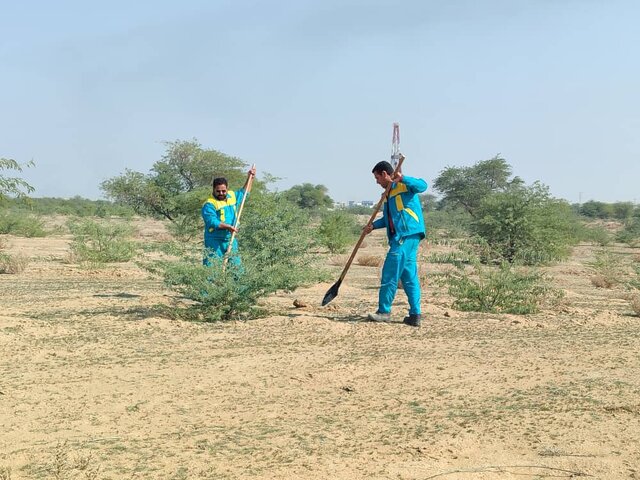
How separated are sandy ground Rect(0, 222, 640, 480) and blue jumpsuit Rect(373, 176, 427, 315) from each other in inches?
14.8

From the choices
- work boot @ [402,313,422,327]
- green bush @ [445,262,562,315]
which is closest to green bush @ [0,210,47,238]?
green bush @ [445,262,562,315]

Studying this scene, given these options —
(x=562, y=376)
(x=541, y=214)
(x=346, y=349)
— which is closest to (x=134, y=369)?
(x=346, y=349)

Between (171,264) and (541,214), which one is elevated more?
(541,214)

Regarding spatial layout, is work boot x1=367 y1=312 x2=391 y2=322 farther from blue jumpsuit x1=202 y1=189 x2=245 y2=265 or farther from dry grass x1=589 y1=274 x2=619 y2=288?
dry grass x1=589 y1=274 x2=619 y2=288

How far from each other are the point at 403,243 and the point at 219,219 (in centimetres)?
264

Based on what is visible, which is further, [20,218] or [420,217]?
[20,218]

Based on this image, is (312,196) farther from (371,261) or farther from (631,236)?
(371,261)

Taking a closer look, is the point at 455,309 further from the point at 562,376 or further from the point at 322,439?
the point at 322,439

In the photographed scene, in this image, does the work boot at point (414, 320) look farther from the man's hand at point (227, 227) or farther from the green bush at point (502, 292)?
the man's hand at point (227, 227)

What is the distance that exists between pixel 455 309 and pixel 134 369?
5189 mm

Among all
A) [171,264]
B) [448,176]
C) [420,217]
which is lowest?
[171,264]

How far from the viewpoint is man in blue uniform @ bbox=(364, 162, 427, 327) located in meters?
8.05

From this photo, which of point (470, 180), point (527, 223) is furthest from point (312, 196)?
point (527, 223)

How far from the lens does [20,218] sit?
96.6 ft
